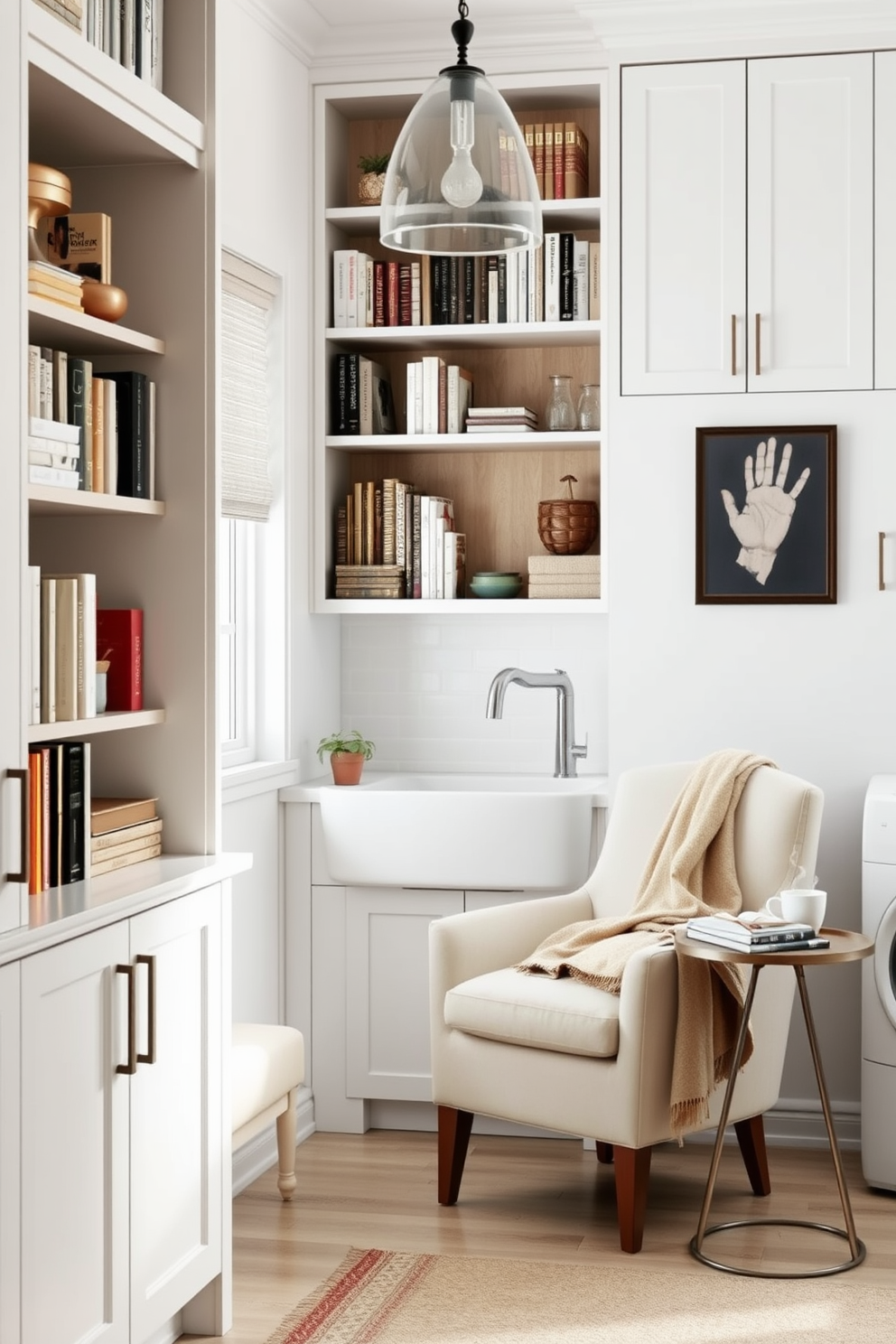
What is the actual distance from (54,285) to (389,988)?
7.44 ft

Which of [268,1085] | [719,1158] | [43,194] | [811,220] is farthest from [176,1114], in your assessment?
[811,220]

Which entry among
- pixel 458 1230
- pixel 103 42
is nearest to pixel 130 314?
pixel 103 42

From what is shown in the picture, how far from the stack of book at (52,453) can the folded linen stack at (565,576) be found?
1.95 metres

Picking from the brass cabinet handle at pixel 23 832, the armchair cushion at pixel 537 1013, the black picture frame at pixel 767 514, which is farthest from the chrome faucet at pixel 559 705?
the brass cabinet handle at pixel 23 832

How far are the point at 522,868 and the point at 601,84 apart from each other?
2105 millimetres

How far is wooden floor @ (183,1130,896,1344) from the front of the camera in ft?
10.7

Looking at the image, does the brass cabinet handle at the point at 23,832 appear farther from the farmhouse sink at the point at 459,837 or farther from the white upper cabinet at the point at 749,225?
the white upper cabinet at the point at 749,225

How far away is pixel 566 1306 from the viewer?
9.95 ft

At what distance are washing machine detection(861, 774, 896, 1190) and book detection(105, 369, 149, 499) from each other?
186 cm

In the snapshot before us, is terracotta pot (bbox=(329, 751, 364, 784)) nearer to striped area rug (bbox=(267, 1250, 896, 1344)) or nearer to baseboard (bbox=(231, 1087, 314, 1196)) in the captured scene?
baseboard (bbox=(231, 1087, 314, 1196))

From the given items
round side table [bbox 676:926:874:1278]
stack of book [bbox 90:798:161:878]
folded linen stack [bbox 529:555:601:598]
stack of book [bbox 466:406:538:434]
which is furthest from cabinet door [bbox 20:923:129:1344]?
stack of book [bbox 466:406:538:434]

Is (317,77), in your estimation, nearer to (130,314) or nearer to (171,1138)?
(130,314)

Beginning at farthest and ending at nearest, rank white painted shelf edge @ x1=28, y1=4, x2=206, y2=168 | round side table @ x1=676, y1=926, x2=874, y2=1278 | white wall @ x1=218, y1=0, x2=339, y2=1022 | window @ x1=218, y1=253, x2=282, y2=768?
window @ x1=218, y1=253, x2=282, y2=768 < white wall @ x1=218, y1=0, x2=339, y2=1022 < round side table @ x1=676, y1=926, x2=874, y2=1278 < white painted shelf edge @ x1=28, y1=4, x2=206, y2=168

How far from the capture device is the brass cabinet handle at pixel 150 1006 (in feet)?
8.39
